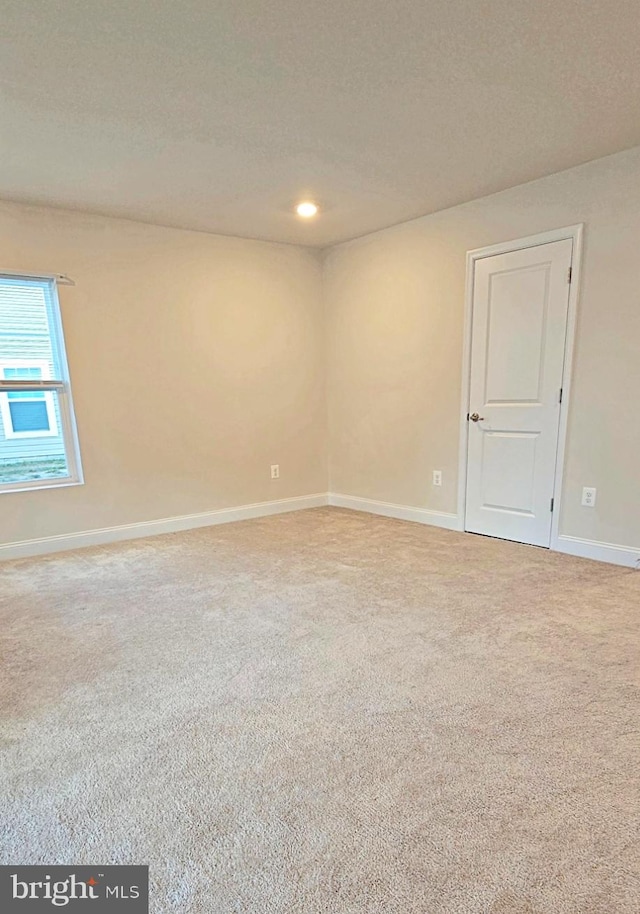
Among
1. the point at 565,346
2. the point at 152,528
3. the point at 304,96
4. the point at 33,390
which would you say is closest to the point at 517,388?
the point at 565,346

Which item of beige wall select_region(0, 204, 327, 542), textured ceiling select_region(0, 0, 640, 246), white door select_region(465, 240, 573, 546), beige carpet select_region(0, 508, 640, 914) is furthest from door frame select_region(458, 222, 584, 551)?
beige wall select_region(0, 204, 327, 542)

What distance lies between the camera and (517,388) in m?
3.30

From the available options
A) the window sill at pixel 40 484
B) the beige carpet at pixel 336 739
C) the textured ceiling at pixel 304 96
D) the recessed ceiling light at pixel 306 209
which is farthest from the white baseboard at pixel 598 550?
the window sill at pixel 40 484

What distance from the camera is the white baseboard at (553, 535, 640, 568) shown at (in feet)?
9.46

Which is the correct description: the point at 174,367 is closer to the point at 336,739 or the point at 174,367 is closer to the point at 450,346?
the point at 450,346

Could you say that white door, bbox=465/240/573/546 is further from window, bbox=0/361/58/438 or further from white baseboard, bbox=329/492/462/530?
window, bbox=0/361/58/438

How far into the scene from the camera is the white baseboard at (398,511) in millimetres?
3845

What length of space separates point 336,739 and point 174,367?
3.12 meters

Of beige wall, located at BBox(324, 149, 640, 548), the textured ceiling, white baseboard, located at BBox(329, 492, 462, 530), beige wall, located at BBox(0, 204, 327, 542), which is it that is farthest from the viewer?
white baseboard, located at BBox(329, 492, 462, 530)

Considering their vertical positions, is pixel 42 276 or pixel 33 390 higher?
pixel 42 276

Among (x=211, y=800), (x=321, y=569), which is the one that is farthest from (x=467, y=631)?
(x=211, y=800)

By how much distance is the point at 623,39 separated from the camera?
68.5 inches
